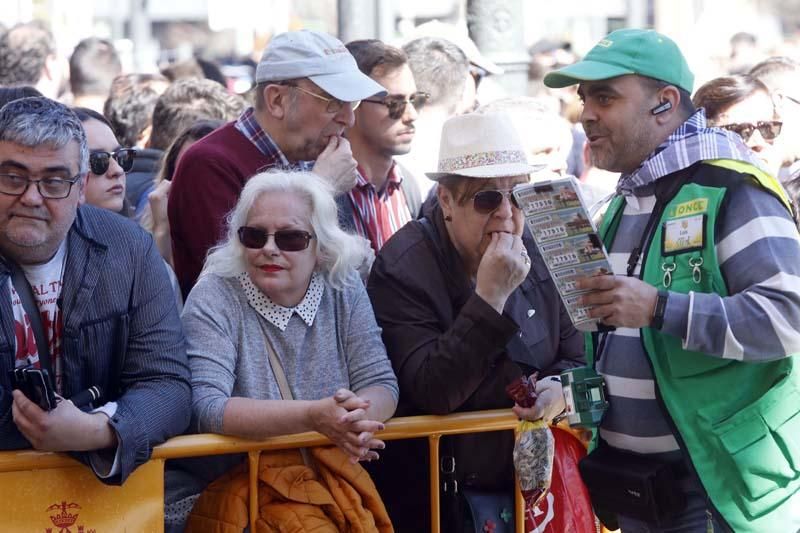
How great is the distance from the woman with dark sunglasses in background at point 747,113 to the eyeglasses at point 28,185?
10.6ft

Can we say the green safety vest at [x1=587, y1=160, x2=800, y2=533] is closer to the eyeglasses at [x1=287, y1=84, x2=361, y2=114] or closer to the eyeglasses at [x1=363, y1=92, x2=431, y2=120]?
the eyeglasses at [x1=287, y1=84, x2=361, y2=114]

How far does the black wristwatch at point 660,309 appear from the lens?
3.37 meters

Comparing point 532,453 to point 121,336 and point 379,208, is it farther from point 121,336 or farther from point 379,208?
point 379,208

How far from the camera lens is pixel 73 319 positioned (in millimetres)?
3602

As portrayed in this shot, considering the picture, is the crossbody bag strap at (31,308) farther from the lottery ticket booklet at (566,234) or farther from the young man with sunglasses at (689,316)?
the young man with sunglasses at (689,316)

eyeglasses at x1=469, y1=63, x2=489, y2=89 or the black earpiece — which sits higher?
the black earpiece

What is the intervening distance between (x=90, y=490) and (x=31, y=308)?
1.82 feet

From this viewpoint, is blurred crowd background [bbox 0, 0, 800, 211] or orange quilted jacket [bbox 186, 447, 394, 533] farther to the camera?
blurred crowd background [bbox 0, 0, 800, 211]

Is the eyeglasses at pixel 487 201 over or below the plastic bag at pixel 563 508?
over

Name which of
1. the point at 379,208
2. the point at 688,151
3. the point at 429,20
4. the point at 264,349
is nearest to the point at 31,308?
the point at 264,349

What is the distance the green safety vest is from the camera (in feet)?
11.1

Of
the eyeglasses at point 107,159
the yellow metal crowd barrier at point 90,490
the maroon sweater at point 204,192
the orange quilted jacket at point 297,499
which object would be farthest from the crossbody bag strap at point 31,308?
the eyeglasses at point 107,159

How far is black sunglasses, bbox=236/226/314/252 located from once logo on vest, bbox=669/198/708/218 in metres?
1.20

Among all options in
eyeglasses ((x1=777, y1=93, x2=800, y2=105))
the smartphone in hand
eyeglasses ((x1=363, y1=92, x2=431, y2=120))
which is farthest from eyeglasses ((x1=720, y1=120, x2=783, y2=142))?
the smartphone in hand
